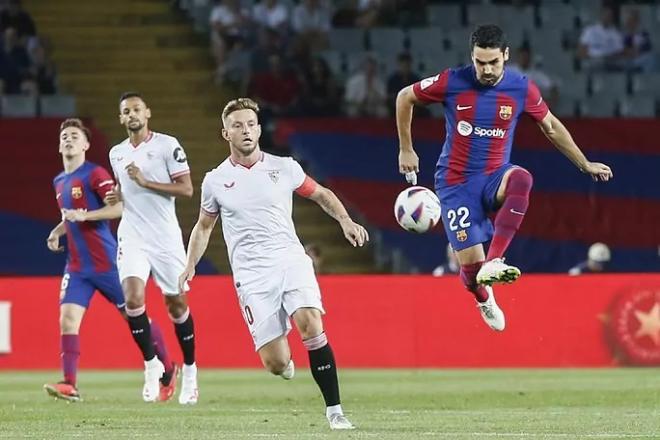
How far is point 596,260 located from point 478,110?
9793 mm

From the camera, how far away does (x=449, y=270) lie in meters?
21.4

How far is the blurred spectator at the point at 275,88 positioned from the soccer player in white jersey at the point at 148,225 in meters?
9.14

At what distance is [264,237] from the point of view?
37.0ft

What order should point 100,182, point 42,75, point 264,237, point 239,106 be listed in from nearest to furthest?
1. point 239,106
2. point 264,237
3. point 100,182
4. point 42,75

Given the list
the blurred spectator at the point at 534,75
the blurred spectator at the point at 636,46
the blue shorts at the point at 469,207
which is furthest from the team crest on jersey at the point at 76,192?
the blurred spectator at the point at 636,46

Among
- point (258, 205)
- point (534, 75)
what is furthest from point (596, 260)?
point (258, 205)

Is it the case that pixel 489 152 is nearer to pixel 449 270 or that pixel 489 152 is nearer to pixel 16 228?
pixel 449 270

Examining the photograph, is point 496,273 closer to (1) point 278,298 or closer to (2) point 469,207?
(2) point 469,207

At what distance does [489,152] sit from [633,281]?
773 cm

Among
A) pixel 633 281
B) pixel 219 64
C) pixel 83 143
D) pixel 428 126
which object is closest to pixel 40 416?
pixel 83 143

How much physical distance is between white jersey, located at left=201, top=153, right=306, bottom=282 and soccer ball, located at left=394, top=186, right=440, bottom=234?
1.00 meters

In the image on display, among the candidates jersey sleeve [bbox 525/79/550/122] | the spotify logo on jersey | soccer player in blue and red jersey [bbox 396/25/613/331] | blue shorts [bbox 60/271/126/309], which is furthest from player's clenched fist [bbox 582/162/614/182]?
blue shorts [bbox 60/271/126/309]

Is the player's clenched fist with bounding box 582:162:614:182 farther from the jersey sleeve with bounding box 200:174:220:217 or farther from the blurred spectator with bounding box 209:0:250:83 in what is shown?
the blurred spectator with bounding box 209:0:250:83

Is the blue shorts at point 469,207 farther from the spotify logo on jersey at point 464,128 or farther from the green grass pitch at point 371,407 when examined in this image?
the green grass pitch at point 371,407
